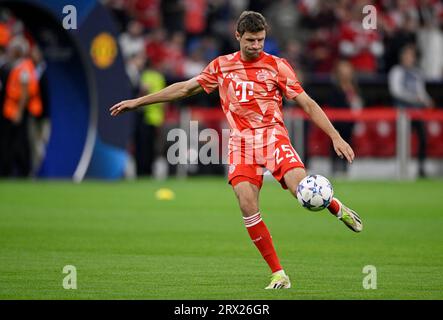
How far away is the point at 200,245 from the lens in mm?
13188

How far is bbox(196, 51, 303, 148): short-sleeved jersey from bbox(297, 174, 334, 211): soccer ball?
0.73 metres

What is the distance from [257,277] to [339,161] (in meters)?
16.3

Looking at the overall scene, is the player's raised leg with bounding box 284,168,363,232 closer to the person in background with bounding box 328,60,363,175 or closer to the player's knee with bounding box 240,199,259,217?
the player's knee with bounding box 240,199,259,217

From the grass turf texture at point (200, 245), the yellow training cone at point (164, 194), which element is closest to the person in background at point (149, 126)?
the grass turf texture at point (200, 245)

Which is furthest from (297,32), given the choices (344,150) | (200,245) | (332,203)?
(344,150)

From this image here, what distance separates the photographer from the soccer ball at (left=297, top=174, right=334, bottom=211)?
30.7ft

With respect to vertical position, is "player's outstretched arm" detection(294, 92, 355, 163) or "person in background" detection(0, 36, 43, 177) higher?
"person in background" detection(0, 36, 43, 177)

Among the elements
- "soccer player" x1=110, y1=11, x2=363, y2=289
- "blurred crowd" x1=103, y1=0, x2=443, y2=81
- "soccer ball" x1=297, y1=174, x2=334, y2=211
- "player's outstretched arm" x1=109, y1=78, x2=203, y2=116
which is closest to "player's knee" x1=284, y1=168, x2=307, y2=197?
"soccer player" x1=110, y1=11, x2=363, y2=289

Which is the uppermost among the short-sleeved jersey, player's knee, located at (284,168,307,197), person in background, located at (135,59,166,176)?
person in background, located at (135,59,166,176)

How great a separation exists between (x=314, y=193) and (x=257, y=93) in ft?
3.92

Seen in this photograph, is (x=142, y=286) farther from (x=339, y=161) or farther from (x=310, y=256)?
(x=339, y=161)
